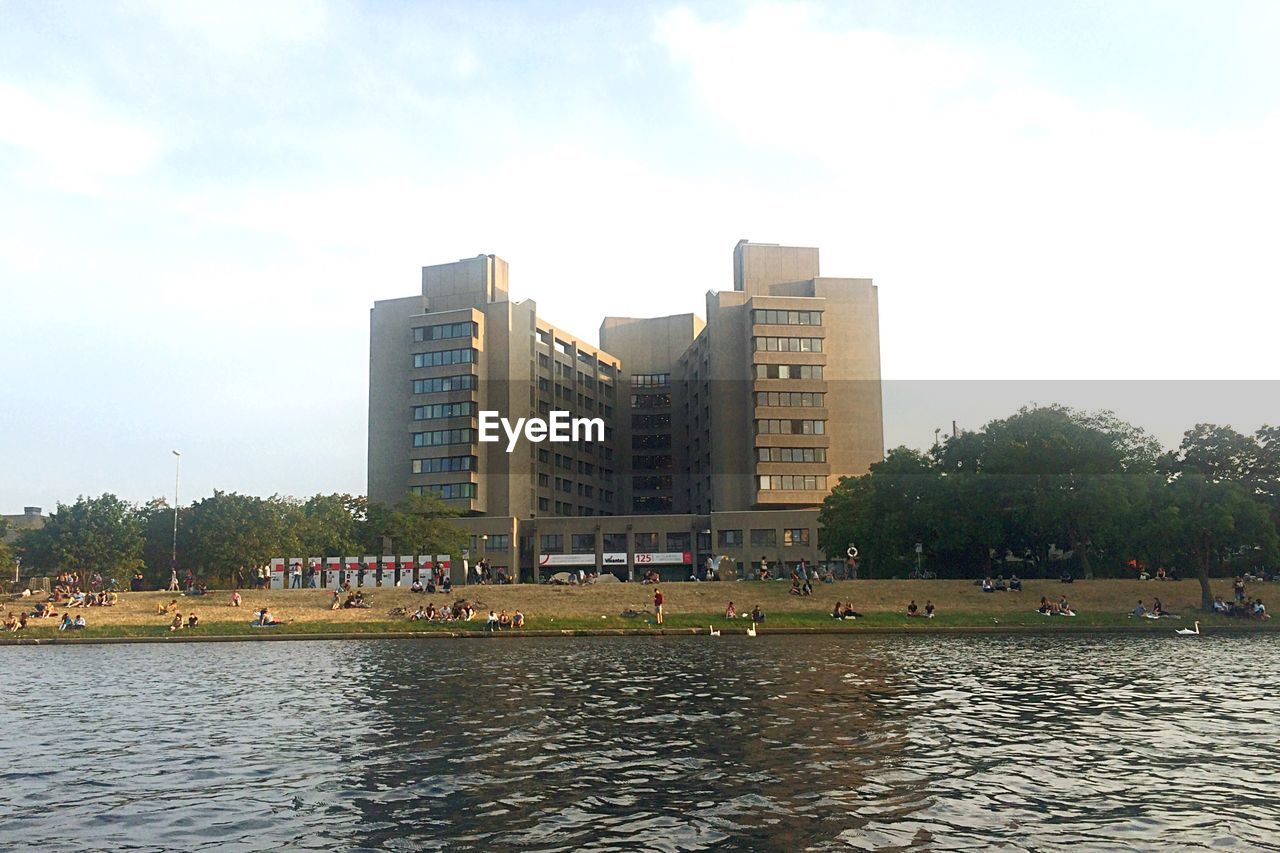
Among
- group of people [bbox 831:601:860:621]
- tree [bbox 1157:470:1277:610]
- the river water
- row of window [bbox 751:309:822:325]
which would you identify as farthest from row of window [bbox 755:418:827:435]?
the river water

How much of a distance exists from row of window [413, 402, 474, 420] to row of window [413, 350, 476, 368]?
22.3 ft

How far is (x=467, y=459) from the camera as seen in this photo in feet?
547

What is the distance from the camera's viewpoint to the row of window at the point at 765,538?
155m

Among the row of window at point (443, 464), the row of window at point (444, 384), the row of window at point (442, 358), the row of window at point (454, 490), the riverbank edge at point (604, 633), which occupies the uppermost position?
the row of window at point (442, 358)

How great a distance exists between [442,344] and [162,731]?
143 metres

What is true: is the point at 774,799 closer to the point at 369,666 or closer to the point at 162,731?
the point at 162,731

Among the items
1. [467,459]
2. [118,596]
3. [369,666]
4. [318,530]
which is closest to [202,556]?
[318,530]

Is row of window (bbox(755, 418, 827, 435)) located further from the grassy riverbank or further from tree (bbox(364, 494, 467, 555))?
the grassy riverbank

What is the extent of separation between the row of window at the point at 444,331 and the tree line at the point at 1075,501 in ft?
252

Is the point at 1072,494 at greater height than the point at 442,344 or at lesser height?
lesser

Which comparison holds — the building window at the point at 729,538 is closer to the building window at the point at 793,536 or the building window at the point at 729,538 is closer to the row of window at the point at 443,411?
the building window at the point at 793,536

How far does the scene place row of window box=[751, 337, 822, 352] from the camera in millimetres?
164125

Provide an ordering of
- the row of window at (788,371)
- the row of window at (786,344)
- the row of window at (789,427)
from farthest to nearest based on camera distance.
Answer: the row of window at (786,344), the row of window at (788,371), the row of window at (789,427)

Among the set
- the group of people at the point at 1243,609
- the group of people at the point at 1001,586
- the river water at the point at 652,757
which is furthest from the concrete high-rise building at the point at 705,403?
the river water at the point at 652,757
